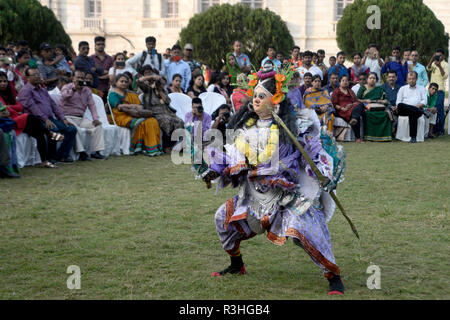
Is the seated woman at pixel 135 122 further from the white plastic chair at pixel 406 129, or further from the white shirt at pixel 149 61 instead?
the white plastic chair at pixel 406 129

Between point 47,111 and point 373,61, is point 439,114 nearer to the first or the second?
point 373,61

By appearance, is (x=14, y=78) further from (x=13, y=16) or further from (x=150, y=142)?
(x=13, y=16)

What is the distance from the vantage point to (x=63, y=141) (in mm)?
10156

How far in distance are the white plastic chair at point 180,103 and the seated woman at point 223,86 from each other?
804 millimetres

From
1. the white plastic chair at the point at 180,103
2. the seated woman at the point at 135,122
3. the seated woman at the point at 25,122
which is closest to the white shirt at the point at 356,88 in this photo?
the white plastic chair at the point at 180,103

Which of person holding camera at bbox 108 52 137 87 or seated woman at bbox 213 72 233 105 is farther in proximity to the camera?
seated woman at bbox 213 72 233 105

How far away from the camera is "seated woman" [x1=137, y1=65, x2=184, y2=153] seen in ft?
38.6

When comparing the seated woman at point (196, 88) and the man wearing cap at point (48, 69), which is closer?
the man wearing cap at point (48, 69)

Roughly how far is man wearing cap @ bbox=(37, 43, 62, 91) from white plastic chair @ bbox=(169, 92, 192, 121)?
233 centimetres

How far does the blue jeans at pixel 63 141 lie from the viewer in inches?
396

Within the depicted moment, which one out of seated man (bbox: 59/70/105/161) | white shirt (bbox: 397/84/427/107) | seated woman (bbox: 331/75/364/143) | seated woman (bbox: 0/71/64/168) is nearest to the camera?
seated woman (bbox: 0/71/64/168)

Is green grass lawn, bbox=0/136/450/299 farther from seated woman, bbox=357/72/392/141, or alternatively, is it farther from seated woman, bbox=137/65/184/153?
seated woman, bbox=357/72/392/141

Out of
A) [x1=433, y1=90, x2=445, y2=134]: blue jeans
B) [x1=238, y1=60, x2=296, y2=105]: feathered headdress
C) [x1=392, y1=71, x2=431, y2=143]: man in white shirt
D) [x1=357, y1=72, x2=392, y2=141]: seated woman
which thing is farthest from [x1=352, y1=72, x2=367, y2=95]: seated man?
[x1=238, y1=60, x2=296, y2=105]: feathered headdress

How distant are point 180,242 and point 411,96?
10.1 m
